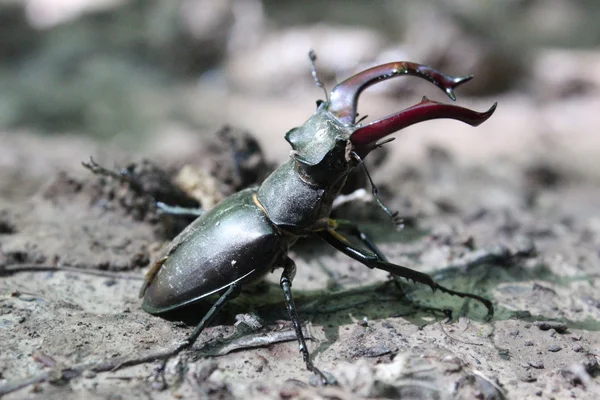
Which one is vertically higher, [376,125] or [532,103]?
[532,103]

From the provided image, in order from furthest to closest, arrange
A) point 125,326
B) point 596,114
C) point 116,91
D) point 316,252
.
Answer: point 116,91, point 596,114, point 316,252, point 125,326

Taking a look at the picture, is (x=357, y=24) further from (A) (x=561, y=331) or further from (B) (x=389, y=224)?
(A) (x=561, y=331)

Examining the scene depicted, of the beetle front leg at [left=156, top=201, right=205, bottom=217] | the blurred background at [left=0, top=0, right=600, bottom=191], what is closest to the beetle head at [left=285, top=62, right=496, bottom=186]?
the beetle front leg at [left=156, top=201, right=205, bottom=217]

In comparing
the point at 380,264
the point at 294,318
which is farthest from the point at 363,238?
the point at 294,318

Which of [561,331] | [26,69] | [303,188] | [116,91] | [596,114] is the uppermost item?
[26,69]

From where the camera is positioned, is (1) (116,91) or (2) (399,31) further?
(2) (399,31)

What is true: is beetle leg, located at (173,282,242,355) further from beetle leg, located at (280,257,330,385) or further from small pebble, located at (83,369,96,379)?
A: small pebble, located at (83,369,96,379)

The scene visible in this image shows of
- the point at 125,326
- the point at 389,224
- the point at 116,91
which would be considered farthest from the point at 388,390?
the point at 116,91

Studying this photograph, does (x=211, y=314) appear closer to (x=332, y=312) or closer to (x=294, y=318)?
(x=294, y=318)
